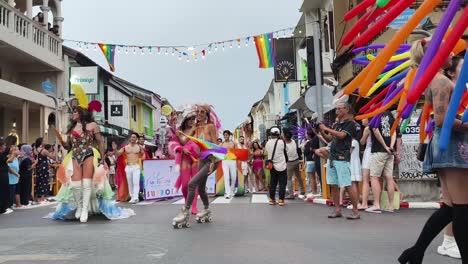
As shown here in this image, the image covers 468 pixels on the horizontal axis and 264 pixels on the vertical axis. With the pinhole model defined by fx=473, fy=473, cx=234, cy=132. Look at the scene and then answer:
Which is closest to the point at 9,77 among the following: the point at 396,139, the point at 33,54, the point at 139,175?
the point at 33,54

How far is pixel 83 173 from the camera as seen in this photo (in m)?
7.88

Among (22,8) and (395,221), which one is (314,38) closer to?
(395,221)

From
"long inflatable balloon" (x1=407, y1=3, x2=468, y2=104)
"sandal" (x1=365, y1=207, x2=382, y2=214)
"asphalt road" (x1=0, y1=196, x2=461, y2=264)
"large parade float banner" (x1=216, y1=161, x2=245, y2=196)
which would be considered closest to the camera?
"long inflatable balloon" (x1=407, y1=3, x2=468, y2=104)

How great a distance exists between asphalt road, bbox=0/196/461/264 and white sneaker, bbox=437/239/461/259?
0.26ft

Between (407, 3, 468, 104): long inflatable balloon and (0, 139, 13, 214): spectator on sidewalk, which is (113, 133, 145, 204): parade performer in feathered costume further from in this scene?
(407, 3, 468, 104): long inflatable balloon

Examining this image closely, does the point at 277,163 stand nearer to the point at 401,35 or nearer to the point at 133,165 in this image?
the point at 133,165

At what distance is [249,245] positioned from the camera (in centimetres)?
531

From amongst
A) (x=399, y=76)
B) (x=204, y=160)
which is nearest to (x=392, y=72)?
(x=399, y=76)

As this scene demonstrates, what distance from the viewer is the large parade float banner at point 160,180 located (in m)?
13.2

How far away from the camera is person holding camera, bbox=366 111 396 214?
8539mm

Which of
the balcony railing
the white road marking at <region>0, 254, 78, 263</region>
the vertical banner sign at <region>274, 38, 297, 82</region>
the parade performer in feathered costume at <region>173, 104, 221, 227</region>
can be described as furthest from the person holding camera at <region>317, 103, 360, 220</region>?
the balcony railing

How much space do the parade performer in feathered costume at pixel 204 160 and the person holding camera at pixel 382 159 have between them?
295 cm

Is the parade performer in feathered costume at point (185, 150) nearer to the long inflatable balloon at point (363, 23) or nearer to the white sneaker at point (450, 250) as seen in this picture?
the white sneaker at point (450, 250)

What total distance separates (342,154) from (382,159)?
1.40 m
